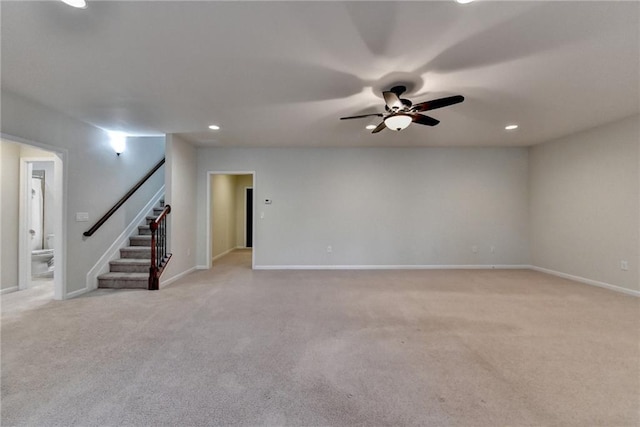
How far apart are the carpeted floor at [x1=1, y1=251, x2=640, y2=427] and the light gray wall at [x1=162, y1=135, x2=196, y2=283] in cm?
107

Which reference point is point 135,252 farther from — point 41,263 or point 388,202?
point 388,202

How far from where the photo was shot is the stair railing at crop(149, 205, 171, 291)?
4.08m

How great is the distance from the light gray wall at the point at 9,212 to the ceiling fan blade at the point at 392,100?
208 inches

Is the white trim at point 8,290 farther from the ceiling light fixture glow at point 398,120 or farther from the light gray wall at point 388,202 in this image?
the ceiling light fixture glow at point 398,120

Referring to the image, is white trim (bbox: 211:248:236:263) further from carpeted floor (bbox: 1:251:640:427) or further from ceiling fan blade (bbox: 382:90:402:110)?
ceiling fan blade (bbox: 382:90:402:110)

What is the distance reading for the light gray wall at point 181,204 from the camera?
4.62 m

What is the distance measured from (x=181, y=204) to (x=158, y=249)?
92cm

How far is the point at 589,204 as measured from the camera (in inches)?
177

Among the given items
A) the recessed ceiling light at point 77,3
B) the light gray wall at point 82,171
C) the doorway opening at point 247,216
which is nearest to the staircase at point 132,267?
the light gray wall at point 82,171

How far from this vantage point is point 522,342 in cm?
242

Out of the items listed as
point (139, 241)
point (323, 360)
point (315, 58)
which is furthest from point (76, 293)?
point (315, 58)

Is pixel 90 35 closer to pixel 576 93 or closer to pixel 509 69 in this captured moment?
pixel 509 69

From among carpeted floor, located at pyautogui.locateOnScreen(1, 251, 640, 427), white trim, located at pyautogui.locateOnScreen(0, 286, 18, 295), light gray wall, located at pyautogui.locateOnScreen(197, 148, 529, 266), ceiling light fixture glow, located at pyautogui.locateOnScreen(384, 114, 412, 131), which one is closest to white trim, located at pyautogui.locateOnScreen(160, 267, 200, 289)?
carpeted floor, located at pyautogui.locateOnScreen(1, 251, 640, 427)

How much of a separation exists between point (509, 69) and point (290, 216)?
4.25 m
